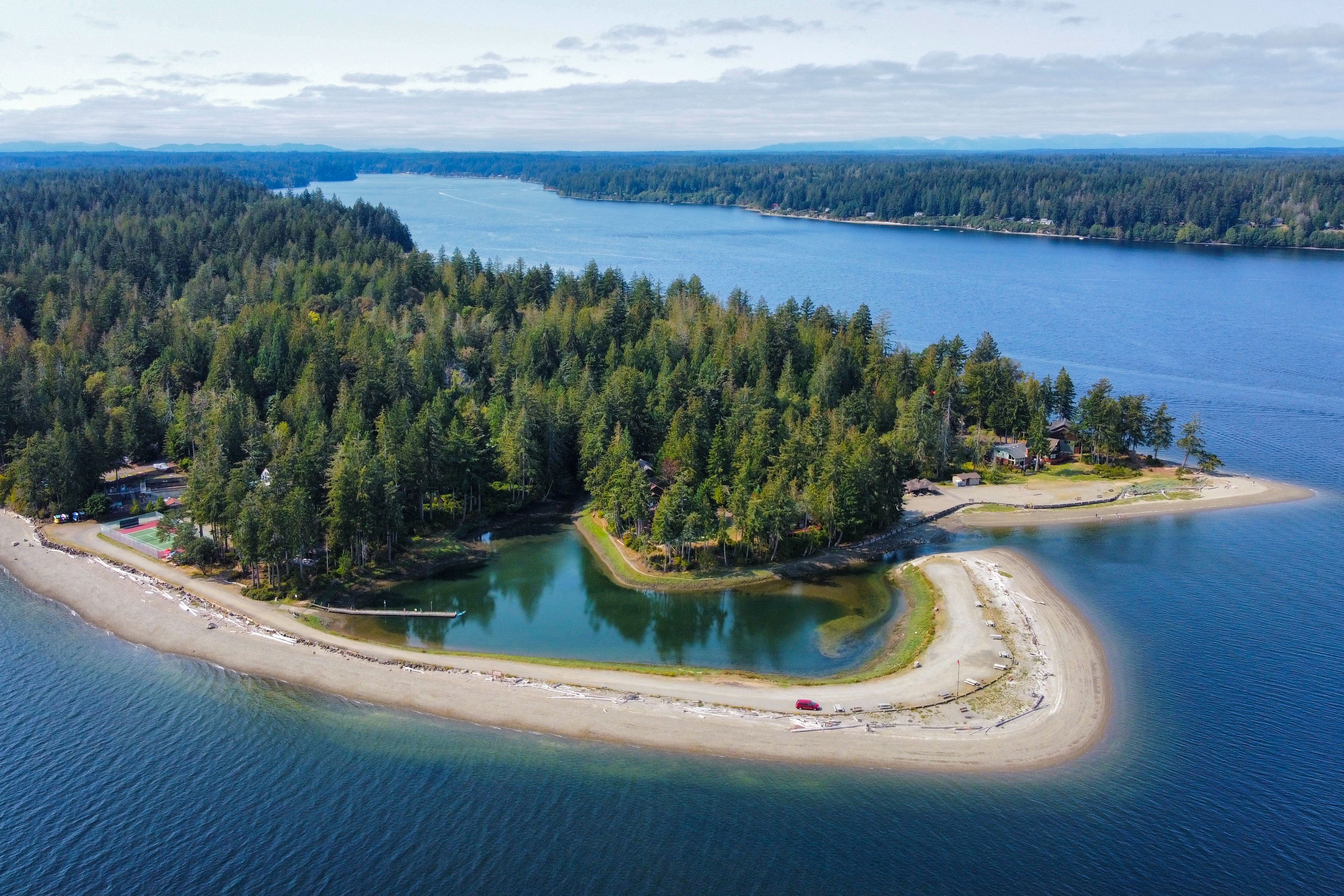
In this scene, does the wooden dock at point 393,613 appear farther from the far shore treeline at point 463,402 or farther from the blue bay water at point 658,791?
the blue bay water at point 658,791

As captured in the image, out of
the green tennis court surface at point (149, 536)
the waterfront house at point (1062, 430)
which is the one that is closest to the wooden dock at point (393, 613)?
the green tennis court surface at point (149, 536)

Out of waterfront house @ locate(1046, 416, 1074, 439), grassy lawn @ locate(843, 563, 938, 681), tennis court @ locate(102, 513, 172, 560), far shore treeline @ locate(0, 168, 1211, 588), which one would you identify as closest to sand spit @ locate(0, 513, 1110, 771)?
grassy lawn @ locate(843, 563, 938, 681)

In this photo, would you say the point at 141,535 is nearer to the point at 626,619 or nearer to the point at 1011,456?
the point at 626,619

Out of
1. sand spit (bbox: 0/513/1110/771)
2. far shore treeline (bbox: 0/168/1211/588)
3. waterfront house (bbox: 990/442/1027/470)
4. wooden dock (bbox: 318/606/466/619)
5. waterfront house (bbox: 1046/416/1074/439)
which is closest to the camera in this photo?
sand spit (bbox: 0/513/1110/771)

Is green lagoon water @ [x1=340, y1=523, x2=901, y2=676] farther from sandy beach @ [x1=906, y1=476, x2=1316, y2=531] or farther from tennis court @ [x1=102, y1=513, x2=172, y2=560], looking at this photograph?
tennis court @ [x1=102, y1=513, x2=172, y2=560]

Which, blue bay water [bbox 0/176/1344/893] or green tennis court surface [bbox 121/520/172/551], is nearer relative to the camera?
blue bay water [bbox 0/176/1344/893]

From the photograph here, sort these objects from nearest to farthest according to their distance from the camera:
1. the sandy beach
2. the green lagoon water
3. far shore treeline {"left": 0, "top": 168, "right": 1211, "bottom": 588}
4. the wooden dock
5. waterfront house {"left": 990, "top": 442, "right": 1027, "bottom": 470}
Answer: the green lagoon water
the wooden dock
far shore treeline {"left": 0, "top": 168, "right": 1211, "bottom": 588}
the sandy beach
waterfront house {"left": 990, "top": 442, "right": 1027, "bottom": 470}
